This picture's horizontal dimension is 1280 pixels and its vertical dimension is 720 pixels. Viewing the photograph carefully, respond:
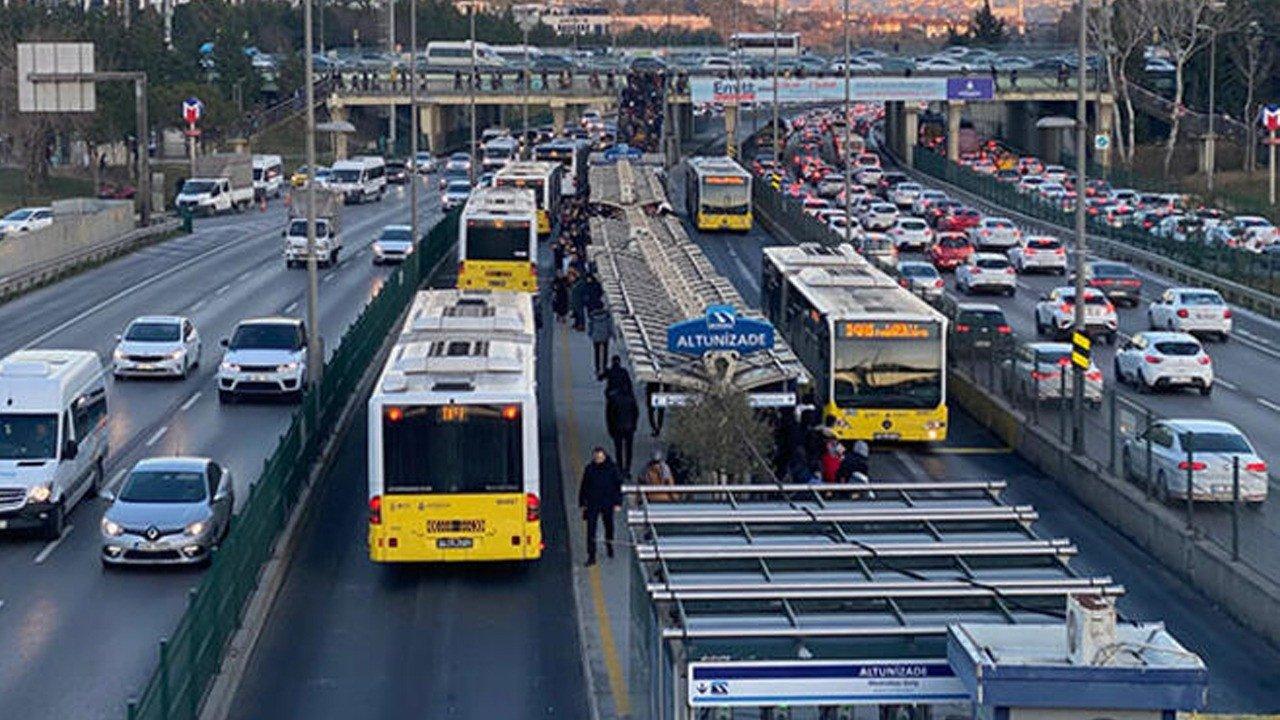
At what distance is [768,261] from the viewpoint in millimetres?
47594

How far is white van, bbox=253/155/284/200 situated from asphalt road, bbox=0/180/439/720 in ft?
74.0

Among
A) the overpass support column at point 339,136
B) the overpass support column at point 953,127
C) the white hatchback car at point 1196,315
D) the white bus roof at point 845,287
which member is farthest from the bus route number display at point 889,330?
the overpass support column at point 339,136

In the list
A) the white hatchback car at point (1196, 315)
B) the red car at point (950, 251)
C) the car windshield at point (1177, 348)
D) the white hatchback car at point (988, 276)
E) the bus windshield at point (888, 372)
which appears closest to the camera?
the bus windshield at point (888, 372)

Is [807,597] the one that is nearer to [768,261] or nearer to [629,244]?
[768,261]

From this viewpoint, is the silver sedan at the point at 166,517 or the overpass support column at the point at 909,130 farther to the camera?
the overpass support column at the point at 909,130

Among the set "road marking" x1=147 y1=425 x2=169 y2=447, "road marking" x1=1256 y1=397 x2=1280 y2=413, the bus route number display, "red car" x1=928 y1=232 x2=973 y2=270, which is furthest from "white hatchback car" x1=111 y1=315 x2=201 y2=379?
"red car" x1=928 y1=232 x2=973 y2=270

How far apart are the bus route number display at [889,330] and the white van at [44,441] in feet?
38.7

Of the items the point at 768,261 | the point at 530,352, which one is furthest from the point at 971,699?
the point at 768,261

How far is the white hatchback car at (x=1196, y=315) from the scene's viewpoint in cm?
5350

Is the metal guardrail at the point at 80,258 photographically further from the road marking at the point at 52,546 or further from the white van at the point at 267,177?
the road marking at the point at 52,546

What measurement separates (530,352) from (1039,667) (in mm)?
19263

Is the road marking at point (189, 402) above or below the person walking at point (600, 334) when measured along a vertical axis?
below

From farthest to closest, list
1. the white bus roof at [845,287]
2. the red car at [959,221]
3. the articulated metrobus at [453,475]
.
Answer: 1. the red car at [959,221]
2. the white bus roof at [845,287]
3. the articulated metrobus at [453,475]

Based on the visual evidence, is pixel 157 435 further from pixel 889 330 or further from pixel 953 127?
pixel 953 127
